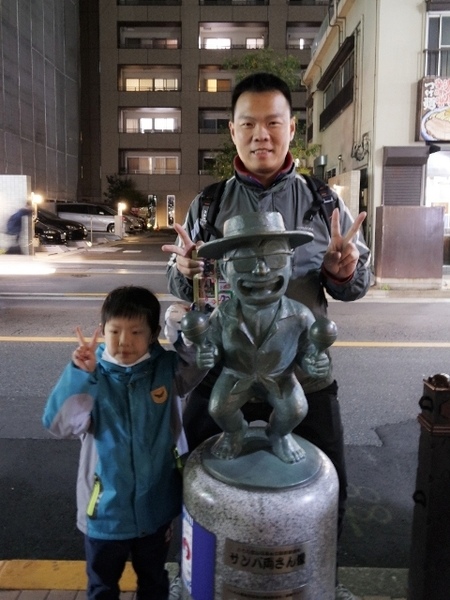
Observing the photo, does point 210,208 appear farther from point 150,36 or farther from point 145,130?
point 150,36

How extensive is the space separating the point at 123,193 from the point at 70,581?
3675 centimetres

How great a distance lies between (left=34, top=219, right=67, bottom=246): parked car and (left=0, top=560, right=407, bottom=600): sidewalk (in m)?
19.5

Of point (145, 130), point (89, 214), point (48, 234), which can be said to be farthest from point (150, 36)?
point (48, 234)

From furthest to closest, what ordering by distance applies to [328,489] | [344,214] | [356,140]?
[356,140]
[344,214]
[328,489]

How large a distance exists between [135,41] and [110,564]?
4321cm

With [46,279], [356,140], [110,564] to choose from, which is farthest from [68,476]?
[356,140]

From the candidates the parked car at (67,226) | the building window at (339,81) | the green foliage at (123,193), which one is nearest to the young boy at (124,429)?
the building window at (339,81)

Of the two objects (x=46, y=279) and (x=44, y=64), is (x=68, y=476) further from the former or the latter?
(x=44, y=64)

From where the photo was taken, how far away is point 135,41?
40.4 meters

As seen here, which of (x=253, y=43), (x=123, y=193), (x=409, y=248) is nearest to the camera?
(x=409, y=248)

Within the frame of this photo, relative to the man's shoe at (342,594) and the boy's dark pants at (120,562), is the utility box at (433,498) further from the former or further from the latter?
the boy's dark pants at (120,562)

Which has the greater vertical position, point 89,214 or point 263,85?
point 89,214

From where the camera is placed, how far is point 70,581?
2.75m

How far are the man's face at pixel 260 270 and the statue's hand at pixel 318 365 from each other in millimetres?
231
